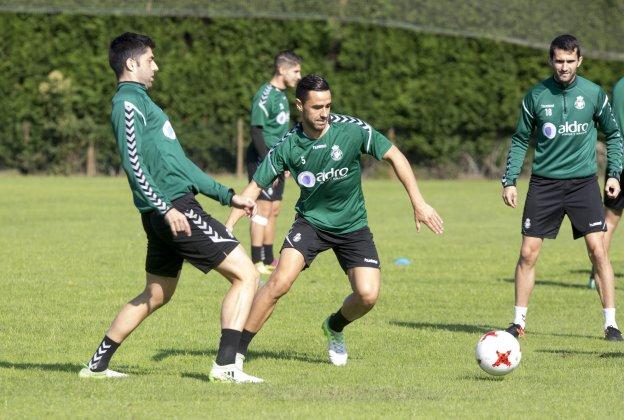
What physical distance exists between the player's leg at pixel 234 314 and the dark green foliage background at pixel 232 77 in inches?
1060

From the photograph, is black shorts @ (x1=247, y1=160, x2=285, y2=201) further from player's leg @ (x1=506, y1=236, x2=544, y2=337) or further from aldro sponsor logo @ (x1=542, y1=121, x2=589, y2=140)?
aldro sponsor logo @ (x1=542, y1=121, x2=589, y2=140)

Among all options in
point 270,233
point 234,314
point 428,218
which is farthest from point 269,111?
point 234,314

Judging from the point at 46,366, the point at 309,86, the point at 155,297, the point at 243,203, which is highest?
the point at 309,86

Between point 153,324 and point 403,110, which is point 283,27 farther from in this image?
point 153,324

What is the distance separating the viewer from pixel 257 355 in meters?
9.22

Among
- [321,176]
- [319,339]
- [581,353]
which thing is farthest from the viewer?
[319,339]

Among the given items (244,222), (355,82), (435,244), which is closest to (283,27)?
(355,82)

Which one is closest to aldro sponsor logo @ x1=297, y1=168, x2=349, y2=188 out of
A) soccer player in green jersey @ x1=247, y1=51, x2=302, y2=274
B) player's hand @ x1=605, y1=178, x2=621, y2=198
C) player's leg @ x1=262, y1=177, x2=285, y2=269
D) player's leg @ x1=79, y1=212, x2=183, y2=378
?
player's leg @ x1=79, y1=212, x2=183, y2=378

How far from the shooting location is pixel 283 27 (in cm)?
3506

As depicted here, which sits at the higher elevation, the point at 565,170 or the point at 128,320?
the point at 565,170

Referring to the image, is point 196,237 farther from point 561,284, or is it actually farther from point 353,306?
point 561,284

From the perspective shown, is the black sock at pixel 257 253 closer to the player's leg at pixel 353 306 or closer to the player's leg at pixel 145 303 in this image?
the player's leg at pixel 353 306

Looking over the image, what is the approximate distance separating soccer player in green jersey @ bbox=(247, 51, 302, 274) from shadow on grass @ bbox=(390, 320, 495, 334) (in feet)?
12.7

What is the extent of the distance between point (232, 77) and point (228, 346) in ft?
90.3
